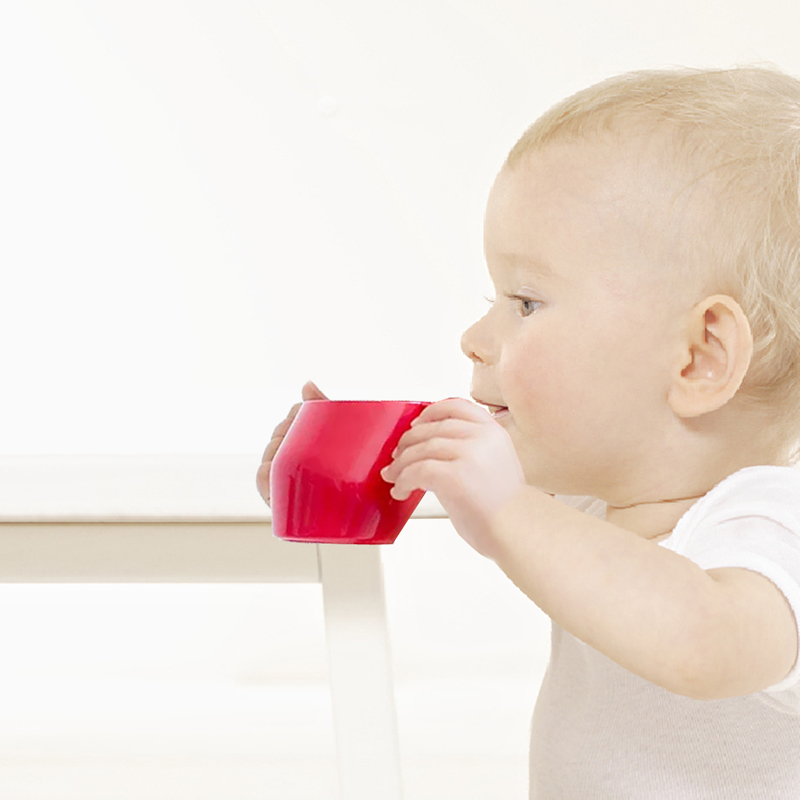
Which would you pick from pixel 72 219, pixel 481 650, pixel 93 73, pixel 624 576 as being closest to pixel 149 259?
pixel 72 219

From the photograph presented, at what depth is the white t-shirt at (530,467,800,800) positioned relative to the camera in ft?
2.37

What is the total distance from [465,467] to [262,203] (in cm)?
186

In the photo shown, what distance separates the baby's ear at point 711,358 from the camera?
0.77 meters

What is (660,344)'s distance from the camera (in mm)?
786

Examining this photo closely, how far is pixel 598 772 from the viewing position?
0.84m

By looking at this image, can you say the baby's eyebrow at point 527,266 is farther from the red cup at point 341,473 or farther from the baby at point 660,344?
the red cup at point 341,473

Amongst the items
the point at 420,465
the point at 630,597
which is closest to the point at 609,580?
the point at 630,597

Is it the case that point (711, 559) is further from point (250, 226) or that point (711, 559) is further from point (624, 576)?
point (250, 226)

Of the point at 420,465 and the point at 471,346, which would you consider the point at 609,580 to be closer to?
the point at 420,465

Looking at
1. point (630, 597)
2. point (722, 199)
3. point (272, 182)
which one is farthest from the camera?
point (272, 182)

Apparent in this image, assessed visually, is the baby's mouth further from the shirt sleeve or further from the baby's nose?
the shirt sleeve

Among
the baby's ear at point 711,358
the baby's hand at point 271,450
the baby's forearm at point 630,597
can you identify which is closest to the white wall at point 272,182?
the baby's hand at point 271,450

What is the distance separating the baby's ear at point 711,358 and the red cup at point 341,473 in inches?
7.6

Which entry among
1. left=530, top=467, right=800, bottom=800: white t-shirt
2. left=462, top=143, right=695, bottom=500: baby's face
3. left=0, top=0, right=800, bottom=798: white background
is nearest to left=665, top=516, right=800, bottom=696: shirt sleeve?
left=530, top=467, right=800, bottom=800: white t-shirt
